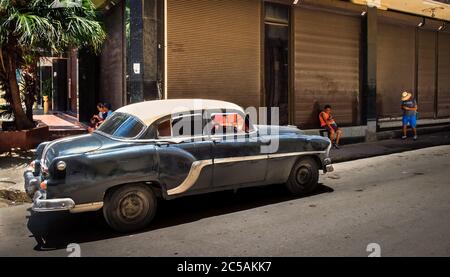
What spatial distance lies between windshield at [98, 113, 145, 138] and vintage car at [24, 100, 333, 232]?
1cm

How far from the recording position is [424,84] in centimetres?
1827

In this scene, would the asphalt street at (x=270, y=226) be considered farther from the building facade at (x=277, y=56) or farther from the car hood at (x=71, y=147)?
the building facade at (x=277, y=56)

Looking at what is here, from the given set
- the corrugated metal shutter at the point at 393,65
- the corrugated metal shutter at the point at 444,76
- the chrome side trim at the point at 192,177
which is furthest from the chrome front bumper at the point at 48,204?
the corrugated metal shutter at the point at 444,76

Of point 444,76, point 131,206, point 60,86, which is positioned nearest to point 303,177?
point 131,206

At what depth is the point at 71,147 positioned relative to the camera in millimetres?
5867

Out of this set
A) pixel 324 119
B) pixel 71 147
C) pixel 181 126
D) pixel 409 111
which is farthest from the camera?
pixel 409 111

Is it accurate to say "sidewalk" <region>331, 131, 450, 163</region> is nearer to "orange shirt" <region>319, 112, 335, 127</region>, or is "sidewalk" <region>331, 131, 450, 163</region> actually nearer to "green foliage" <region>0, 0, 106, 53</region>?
"orange shirt" <region>319, 112, 335, 127</region>

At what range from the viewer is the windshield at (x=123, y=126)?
20.3 ft

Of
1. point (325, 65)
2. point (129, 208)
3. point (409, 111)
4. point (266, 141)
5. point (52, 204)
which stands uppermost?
point (325, 65)

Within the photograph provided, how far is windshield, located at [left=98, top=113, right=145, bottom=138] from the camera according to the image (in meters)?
6.20

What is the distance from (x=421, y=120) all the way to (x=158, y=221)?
14.7 metres

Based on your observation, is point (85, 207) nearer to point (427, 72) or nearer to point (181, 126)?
point (181, 126)

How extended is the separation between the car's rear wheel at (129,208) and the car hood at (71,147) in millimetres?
648

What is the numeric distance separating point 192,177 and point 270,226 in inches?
49.7
